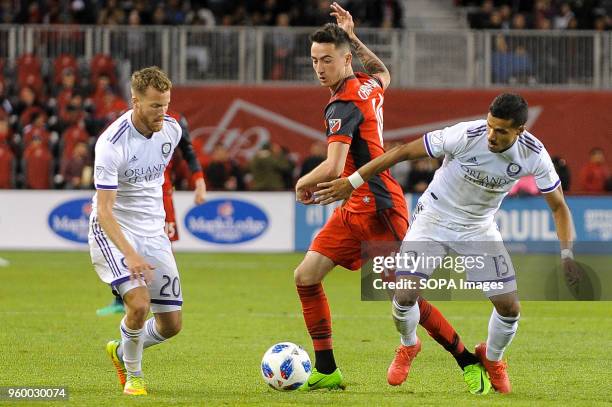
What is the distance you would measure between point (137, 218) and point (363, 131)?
1648mm

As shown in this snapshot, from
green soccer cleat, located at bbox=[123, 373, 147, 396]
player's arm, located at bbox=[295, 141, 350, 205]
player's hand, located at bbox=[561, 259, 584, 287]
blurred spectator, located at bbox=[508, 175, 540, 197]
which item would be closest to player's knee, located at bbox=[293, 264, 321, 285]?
player's arm, located at bbox=[295, 141, 350, 205]

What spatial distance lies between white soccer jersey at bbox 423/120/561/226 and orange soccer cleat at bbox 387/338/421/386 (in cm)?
96

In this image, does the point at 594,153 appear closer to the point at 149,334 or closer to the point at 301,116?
the point at 301,116

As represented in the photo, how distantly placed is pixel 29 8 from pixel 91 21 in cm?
180

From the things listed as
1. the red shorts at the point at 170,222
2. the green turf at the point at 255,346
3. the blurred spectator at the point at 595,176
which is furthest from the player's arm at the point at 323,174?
the blurred spectator at the point at 595,176

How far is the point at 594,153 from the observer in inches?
930

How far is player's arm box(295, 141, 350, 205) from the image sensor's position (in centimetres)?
796

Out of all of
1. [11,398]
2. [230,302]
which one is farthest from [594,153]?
[11,398]

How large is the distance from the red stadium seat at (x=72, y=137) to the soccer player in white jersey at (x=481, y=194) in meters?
16.0

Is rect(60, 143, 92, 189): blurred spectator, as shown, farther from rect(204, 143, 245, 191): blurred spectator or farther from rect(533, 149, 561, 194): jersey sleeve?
rect(533, 149, 561, 194): jersey sleeve

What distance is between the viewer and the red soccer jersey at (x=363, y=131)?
8406 millimetres

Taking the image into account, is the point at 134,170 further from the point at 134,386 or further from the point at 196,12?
the point at 196,12

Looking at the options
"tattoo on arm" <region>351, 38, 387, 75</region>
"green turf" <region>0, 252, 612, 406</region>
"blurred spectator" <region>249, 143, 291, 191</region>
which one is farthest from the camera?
"blurred spectator" <region>249, 143, 291, 191</region>

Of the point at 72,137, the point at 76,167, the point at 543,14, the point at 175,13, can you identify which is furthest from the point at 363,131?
the point at 543,14
